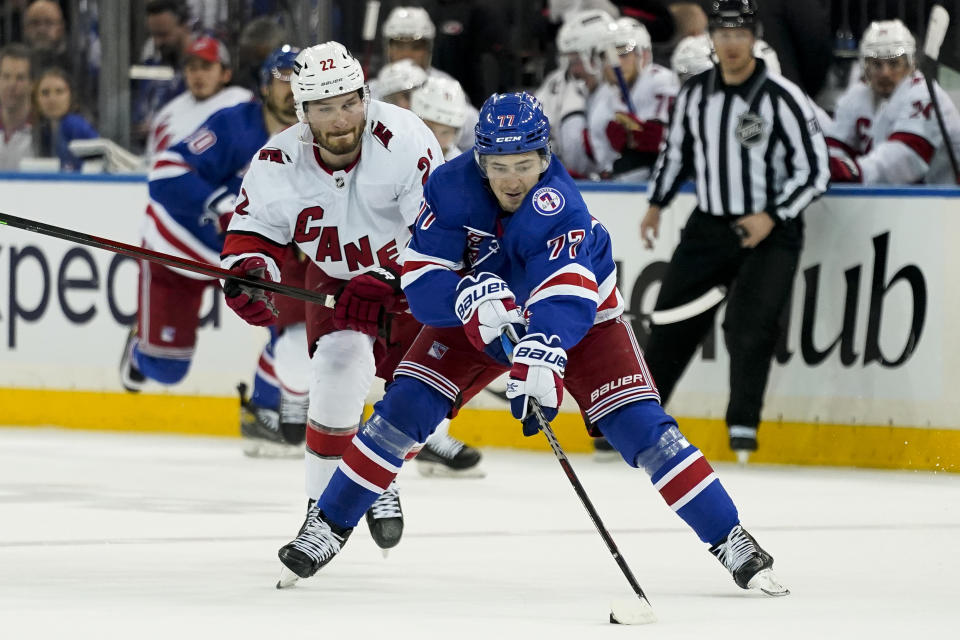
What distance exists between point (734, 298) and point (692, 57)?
1.33 metres

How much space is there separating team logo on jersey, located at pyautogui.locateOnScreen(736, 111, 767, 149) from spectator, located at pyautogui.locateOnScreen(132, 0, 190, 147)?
2899 millimetres

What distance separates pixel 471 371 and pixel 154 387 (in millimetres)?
3698

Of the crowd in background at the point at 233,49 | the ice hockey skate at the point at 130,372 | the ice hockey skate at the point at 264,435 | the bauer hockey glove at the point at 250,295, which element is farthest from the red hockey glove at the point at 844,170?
the bauer hockey glove at the point at 250,295

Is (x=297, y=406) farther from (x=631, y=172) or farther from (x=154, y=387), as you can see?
(x=631, y=172)

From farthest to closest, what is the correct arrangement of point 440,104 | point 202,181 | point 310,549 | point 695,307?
point 202,181
point 695,307
point 440,104
point 310,549

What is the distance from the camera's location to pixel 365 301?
14.9ft

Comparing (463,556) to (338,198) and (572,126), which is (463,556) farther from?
(572,126)

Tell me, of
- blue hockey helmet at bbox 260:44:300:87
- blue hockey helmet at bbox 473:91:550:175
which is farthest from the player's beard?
blue hockey helmet at bbox 260:44:300:87

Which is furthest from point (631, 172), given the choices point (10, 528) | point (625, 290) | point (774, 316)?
point (10, 528)

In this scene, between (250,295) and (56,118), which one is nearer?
(250,295)

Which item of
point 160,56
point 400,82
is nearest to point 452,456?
point 400,82

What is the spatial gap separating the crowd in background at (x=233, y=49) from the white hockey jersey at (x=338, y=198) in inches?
122

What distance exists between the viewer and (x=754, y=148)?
6602 millimetres

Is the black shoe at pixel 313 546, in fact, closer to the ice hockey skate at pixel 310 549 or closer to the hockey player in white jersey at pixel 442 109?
the ice hockey skate at pixel 310 549
